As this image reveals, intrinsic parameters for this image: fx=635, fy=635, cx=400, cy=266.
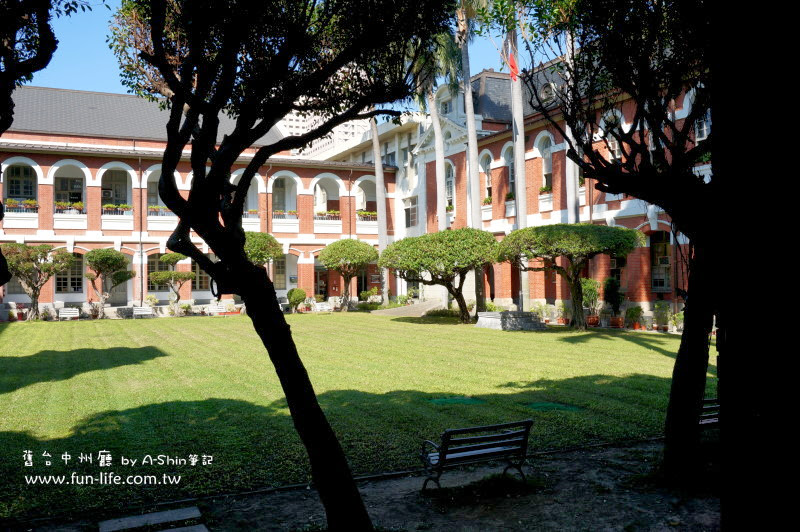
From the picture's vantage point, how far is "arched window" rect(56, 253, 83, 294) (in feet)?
102

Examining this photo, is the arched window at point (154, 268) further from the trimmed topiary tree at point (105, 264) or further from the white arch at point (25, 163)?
the white arch at point (25, 163)

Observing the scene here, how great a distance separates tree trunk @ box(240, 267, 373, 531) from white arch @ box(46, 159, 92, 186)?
30.3 metres

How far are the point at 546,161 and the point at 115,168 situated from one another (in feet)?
69.6

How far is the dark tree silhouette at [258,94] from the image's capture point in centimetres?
434

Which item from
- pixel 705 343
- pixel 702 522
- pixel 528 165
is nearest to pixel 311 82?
pixel 705 343

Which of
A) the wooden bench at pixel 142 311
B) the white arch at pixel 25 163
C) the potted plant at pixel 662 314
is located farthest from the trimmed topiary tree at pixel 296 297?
the potted plant at pixel 662 314

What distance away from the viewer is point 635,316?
2142 centimetres

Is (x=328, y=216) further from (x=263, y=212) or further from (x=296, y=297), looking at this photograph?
(x=296, y=297)

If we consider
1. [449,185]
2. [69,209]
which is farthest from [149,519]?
[69,209]

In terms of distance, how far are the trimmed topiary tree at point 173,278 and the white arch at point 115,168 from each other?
504 cm

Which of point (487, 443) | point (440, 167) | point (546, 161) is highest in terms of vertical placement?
point (440, 167)

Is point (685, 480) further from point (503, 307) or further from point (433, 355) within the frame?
point (503, 307)

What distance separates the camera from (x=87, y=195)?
3081 cm

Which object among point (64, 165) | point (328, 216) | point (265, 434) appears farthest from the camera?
point (328, 216)
